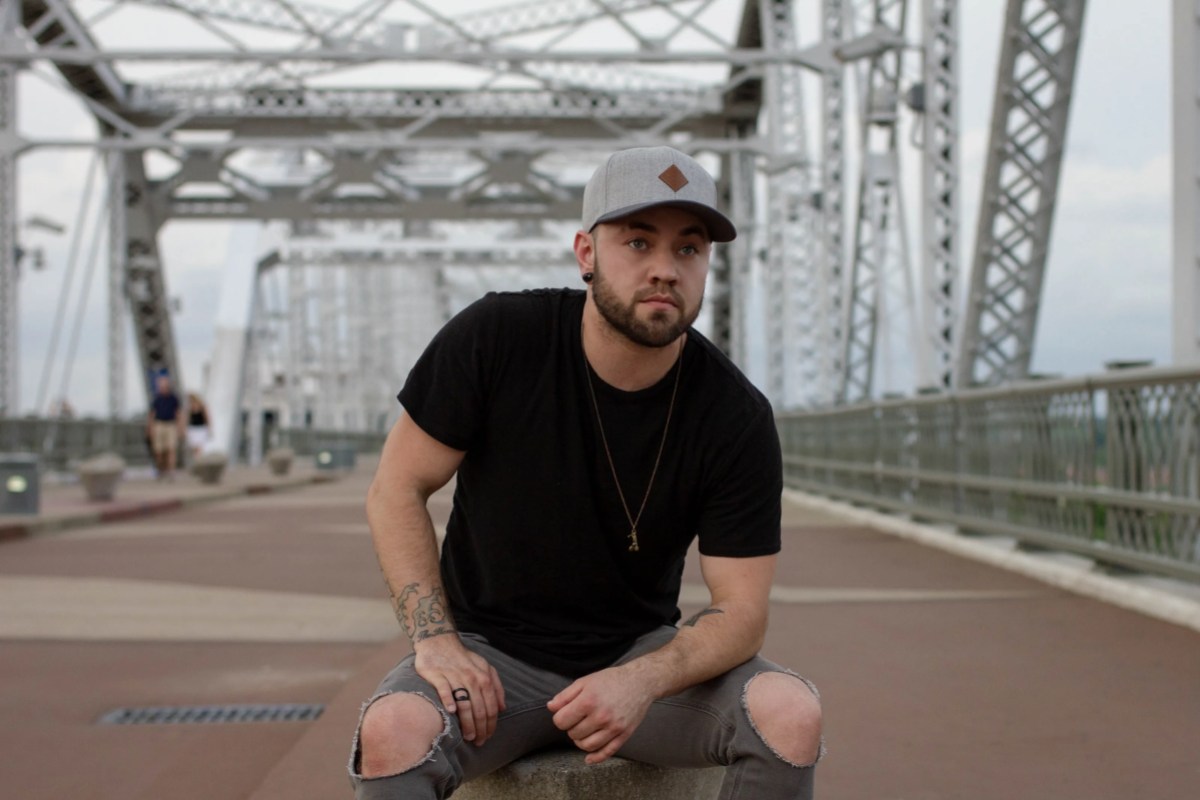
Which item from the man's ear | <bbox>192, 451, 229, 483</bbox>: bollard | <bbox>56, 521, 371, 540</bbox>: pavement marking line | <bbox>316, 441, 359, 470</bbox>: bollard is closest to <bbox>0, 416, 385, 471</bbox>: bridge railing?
<bbox>192, 451, 229, 483</bbox>: bollard

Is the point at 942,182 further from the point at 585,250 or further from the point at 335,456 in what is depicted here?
the point at 335,456

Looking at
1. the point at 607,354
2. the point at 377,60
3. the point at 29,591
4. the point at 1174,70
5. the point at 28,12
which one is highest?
the point at 28,12

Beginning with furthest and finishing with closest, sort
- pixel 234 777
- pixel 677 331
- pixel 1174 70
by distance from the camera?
pixel 1174 70 → pixel 234 777 → pixel 677 331

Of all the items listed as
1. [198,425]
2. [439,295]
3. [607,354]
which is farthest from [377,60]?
[439,295]

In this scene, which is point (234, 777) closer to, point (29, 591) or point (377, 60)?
point (29, 591)

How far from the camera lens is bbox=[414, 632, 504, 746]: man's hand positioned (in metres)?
2.52

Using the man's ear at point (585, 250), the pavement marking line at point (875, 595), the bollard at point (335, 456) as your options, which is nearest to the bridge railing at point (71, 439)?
the bollard at point (335, 456)

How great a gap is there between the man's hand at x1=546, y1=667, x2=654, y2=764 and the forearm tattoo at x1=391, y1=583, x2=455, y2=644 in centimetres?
28

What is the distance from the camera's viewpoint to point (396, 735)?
2.37 metres

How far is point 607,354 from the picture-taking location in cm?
284

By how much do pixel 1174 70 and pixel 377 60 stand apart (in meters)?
17.6

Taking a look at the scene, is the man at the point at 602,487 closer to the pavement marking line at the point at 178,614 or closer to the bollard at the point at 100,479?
the pavement marking line at the point at 178,614

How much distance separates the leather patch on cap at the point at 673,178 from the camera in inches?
106

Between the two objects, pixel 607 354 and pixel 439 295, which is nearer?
pixel 607 354
